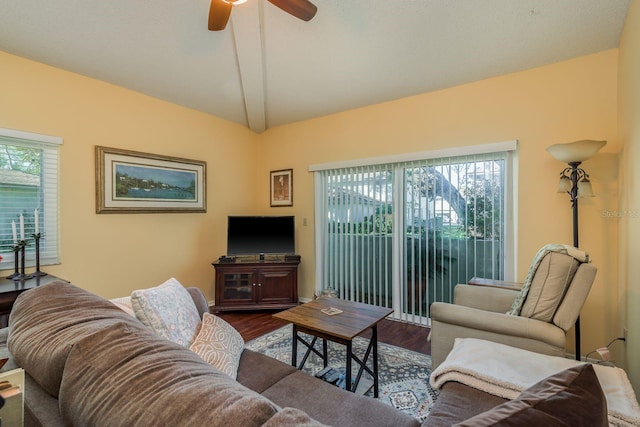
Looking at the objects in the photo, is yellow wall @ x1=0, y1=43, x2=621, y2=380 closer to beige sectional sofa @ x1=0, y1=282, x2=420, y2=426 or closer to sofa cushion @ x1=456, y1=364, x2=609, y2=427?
beige sectional sofa @ x1=0, y1=282, x2=420, y2=426

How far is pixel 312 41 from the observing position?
93.4 inches

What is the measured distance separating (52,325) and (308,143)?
3.43 metres

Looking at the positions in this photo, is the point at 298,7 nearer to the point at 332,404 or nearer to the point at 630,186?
the point at 332,404

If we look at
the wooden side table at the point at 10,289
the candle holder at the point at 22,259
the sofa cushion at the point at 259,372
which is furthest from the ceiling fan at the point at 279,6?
the candle holder at the point at 22,259

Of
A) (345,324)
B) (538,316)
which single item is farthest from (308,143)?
(538,316)

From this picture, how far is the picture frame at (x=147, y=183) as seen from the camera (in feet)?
9.73

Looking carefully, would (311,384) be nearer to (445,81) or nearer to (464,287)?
(464,287)

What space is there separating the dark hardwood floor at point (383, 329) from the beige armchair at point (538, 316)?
87 centimetres

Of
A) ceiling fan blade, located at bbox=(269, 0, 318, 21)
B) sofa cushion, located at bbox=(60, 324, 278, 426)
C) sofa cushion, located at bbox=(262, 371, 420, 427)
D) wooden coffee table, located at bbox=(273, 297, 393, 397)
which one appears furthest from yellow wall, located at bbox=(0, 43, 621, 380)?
sofa cushion, located at bbox=(60, 324, 278, 426)

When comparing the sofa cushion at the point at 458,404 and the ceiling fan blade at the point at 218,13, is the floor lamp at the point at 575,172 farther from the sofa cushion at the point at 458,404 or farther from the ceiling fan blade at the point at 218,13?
the ceiling fan blade at the point at 218,13

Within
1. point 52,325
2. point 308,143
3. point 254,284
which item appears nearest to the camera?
point 52,325

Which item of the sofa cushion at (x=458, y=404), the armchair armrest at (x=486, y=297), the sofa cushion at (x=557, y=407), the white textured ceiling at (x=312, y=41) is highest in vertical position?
the white textured ceiling at (x=312, y=41)

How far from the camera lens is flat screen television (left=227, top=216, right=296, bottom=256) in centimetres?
381

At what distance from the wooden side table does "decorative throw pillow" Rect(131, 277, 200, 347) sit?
1.15m
